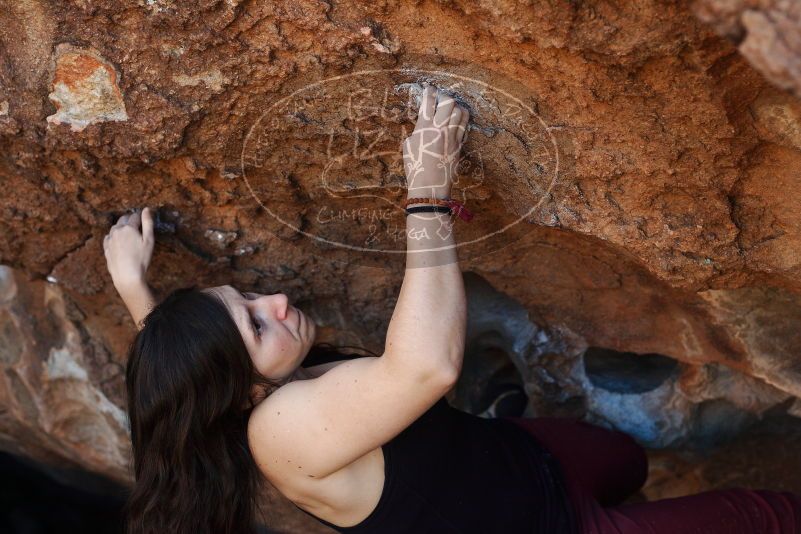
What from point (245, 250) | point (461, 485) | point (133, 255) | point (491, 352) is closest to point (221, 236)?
point (245, 250)

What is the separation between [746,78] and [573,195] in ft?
1.08

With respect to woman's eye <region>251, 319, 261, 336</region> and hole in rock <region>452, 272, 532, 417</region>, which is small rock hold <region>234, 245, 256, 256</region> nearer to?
woman's eye <region>251, 319, 261, 336</region>

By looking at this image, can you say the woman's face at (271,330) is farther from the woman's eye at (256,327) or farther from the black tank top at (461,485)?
the black tank top at (461,485)

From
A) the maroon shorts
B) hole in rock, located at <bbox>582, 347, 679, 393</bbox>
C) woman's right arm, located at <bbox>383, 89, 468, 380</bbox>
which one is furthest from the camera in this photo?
hole in rock, located at <bbox>582, 347, 679, 393</bbox>

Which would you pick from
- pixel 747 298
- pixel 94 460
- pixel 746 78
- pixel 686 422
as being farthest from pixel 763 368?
pixel 94 460

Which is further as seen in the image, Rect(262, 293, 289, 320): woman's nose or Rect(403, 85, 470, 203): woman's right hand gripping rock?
Rect(262, 293, 289, 320): woman's nose

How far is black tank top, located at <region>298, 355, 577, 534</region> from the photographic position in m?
1.26

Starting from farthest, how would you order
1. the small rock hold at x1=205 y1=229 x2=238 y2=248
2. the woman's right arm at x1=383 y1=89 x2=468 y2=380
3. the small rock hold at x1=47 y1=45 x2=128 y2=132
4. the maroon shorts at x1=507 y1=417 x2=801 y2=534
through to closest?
the small rock hold at x1=205 y1=229 x2=238 y2=248 < the maroon shorts at x1=507 y1=417 x2=801 y2=534 < the small rock hold at x1=47 y1=45 x2=128 y2=132 < the woman's right arm at x1=383 y1=89 x2=468 y2=380

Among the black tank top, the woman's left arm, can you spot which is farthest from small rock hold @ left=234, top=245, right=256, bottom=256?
the black tank top

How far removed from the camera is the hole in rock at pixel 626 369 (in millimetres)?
1845

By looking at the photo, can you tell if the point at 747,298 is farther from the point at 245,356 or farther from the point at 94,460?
the point at 94,460

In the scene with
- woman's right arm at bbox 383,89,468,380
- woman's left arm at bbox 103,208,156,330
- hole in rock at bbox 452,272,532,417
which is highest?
woman's right arm at bbox 383,89,468,380

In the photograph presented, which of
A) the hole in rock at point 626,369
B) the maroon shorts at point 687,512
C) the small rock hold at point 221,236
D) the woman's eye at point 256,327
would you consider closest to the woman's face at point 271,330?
the woman's eye at point 256,327

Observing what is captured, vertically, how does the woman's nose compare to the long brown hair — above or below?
above
